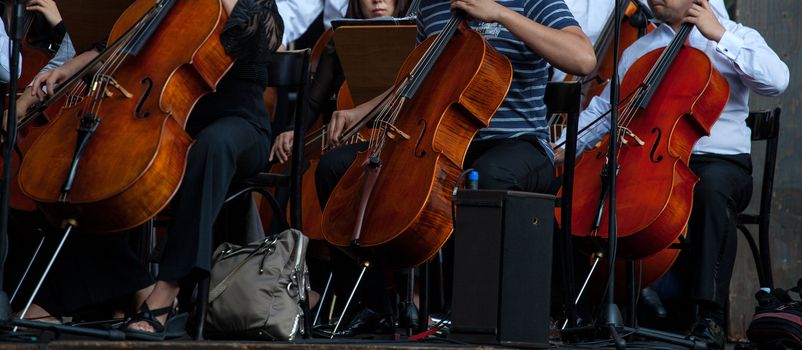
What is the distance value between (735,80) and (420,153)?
55.1 inches

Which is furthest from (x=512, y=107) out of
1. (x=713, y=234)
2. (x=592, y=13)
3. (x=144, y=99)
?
(x=592, y=13)

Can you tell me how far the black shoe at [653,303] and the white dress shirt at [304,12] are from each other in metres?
1.55

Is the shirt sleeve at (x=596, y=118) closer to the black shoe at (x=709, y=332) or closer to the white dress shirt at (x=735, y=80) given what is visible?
the white dress shirt at (x=735, y=80)

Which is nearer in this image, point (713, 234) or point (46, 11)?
point (713, 234)

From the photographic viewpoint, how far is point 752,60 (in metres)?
3.80

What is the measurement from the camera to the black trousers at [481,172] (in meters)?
3.16

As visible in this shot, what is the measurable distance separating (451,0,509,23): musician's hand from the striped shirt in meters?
0.19

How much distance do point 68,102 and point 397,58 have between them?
1.14 m

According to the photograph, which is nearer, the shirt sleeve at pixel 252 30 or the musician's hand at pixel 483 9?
the shirt sleeve at pixel 252 30

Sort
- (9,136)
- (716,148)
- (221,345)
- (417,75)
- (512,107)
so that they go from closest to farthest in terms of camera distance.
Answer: (221,345)
(9,136)
(417,75)
(512,107)
(716,148)

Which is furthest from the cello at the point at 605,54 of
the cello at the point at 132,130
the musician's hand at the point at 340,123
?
the cello at the point at 132,130

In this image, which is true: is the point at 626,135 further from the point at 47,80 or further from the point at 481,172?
the point at 47,80

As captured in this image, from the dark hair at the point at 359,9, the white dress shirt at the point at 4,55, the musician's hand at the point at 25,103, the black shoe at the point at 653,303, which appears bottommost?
the black shoe at the point at 653,303

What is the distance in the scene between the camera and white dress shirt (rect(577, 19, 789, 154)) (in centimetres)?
380
